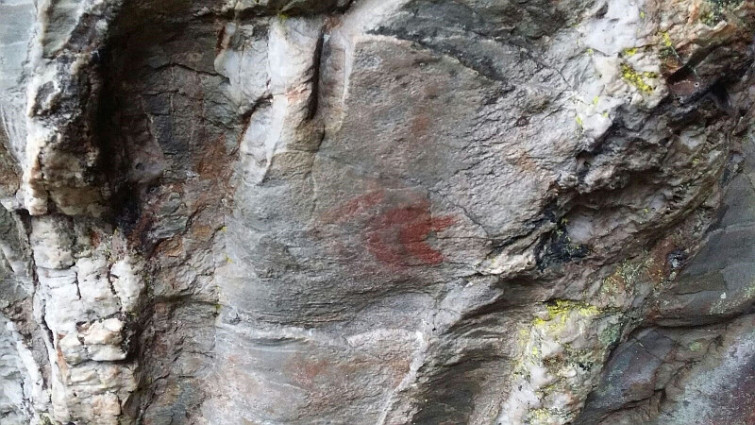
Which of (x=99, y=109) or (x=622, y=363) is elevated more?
(x=99, y=109)

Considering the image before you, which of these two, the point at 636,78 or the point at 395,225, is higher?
the point at 636,78

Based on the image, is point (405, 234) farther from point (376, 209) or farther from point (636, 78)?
point (636, 78)

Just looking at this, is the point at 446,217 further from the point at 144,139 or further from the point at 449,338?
the point at 144,139

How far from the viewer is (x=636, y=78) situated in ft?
3.63

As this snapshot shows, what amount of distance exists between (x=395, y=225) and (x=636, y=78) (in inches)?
22.5

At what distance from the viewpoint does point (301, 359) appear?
1.53 metres

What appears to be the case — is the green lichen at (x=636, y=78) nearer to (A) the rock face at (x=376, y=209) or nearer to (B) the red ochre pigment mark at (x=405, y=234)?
(A) the rock face at (x=376, y=209)

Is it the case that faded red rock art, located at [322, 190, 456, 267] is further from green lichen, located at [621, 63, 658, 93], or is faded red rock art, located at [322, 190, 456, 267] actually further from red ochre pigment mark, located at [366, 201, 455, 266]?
green lichen, located at [621, 63, 658, 93]

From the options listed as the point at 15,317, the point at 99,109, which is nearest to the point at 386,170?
the point at 99,109

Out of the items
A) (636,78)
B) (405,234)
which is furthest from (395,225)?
(636,78)

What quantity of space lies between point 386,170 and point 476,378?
678 millimetres

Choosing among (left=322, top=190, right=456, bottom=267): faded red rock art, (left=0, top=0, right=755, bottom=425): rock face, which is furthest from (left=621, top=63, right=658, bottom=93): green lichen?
(left=322, top=190, right=456, bottom=267): faded red rock art

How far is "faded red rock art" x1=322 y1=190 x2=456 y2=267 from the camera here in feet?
4.36

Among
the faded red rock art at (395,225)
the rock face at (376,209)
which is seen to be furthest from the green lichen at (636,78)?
the faded red rock art at (395,225)
